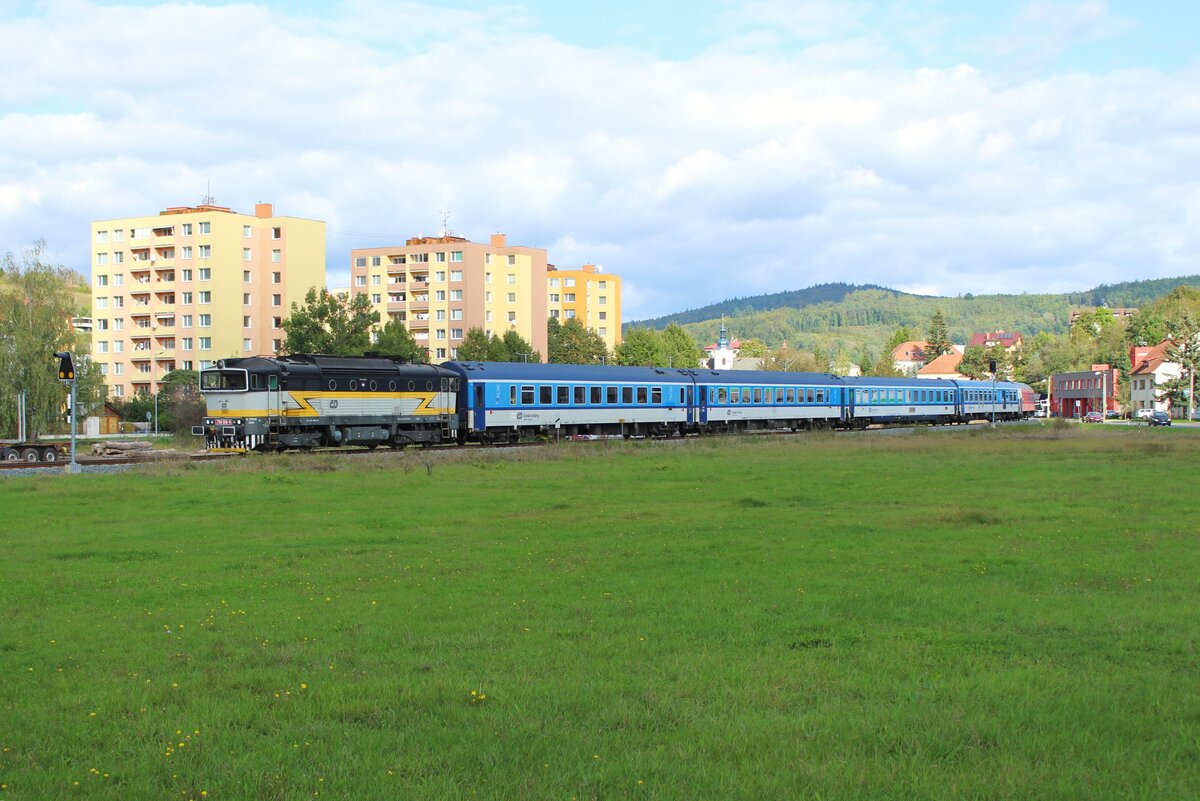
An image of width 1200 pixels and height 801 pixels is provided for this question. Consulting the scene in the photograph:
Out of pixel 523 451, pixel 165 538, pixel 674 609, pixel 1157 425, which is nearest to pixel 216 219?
pixel 523 451

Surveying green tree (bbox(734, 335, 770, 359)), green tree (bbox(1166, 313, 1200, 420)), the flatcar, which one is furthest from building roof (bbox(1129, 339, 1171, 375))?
the flatcar

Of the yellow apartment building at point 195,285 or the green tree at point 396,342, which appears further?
the yellow apartment building at point 195,285

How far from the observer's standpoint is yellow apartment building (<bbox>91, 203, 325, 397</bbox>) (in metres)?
107

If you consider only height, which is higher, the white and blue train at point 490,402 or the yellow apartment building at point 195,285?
the yellow apartment building at point 195,285

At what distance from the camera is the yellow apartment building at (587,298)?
169m

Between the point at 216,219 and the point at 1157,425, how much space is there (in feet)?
296

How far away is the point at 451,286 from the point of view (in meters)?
137

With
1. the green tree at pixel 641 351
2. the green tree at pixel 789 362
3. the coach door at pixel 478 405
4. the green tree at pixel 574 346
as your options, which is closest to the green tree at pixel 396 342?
the green tree at pixel 574 346

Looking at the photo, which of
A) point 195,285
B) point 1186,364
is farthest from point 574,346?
point 1186,364

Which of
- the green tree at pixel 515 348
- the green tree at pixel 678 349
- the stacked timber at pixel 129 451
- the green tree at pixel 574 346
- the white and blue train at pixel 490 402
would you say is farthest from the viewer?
the green tree at pixel 678 349

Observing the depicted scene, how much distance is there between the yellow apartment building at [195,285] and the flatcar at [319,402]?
67.3 meters

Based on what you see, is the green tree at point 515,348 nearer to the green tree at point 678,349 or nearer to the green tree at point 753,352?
the green tree at point 678,349

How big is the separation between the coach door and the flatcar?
1878 millimetres

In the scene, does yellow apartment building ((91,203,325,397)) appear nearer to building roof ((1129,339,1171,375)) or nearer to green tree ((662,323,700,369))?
green tree ((662,323,700,369))
